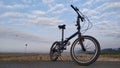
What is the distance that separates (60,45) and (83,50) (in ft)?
4.63

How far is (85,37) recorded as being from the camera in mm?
8641

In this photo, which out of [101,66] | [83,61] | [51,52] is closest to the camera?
[101,66]

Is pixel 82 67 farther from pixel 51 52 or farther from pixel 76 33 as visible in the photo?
pixel 51 52

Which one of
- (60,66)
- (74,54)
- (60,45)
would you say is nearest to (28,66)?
(60,66)

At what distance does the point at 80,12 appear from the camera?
8945mm

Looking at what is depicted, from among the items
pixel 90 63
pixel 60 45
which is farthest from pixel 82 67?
pixel 60 45

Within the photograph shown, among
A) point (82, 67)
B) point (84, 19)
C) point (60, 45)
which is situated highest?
point (84, 19)

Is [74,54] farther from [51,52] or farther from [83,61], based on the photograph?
[51,52]

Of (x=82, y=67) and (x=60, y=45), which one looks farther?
(x=60, y=45)

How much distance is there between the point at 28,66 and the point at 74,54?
57.8 inches

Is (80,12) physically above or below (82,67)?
above

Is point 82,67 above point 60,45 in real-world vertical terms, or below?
below

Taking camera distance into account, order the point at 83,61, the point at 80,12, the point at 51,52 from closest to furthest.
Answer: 1. the point at 83,61
2. the point at 80,12
3. the point at 51,52

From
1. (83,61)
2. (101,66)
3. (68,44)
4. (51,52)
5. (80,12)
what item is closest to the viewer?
(101,66)
